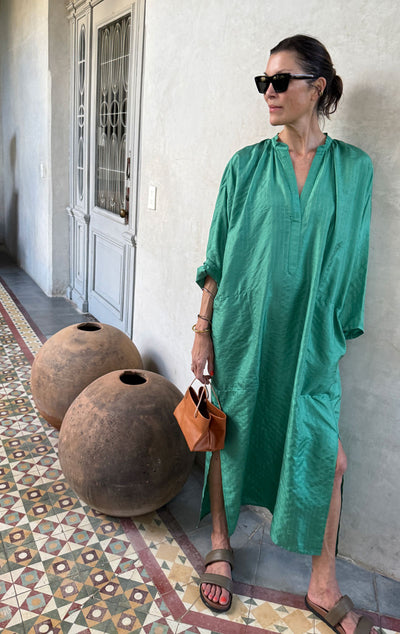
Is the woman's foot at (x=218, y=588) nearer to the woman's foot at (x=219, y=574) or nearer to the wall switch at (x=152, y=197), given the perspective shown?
the woman's foot at (x=219, y=574)

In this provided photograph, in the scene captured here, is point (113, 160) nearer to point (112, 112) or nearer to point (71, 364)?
point (112, 112)

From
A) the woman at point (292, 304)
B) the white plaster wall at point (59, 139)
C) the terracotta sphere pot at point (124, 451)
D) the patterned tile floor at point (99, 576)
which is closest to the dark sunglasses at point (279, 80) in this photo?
the woman at point (292, 304)

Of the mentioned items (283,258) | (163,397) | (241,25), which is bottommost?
(163,397)

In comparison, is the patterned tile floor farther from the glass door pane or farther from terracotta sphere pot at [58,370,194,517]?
the glass door pane

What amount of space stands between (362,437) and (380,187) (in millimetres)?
889

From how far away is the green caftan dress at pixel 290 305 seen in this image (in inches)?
64.8

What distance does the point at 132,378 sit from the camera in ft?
7.89

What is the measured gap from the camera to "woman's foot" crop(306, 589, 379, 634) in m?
1.73

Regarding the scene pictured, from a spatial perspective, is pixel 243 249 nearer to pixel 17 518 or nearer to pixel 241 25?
pixel 241 25

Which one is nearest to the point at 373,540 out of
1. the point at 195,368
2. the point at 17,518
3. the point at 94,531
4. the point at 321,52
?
the point at 195,368

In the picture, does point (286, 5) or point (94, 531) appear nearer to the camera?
point (286, 5)

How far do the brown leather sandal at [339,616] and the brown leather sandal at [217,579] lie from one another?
29 cm

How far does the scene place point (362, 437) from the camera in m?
1.93

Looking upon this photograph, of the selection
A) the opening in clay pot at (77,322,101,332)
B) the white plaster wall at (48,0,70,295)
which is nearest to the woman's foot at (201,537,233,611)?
the opening in clay pot at (77,322,101,332)
